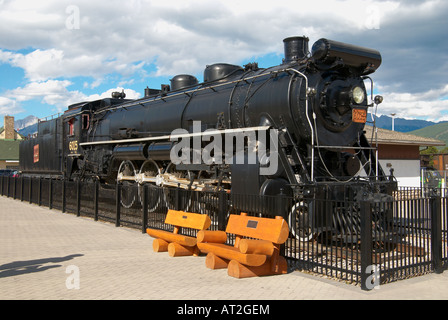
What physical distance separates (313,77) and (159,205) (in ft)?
16.3

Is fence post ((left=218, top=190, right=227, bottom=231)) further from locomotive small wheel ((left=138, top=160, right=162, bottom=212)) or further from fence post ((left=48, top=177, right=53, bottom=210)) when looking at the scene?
fence post ((left=48, top=177, right=53, bottom=210))

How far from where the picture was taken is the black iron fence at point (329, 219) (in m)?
6.07

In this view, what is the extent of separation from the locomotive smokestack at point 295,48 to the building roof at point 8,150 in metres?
63.1

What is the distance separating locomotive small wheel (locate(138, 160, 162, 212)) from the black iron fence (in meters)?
0.04

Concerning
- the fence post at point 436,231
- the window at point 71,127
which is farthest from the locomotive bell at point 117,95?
the fence post at point 436,231

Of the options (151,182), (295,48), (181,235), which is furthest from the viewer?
(151,182)

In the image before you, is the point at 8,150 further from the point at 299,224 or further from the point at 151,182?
the point at 299,224

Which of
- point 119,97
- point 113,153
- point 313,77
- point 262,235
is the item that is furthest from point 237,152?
point 119,97

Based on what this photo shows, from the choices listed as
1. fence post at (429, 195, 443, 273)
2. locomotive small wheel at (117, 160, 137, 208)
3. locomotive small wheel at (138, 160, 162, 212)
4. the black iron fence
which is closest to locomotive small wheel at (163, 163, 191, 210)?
the black iron fence

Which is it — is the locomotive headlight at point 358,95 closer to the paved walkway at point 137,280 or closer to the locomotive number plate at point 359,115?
the locomotive number plate at point 359,115

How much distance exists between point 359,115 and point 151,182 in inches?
252

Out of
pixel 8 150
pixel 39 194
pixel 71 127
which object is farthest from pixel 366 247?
pixel 8 150

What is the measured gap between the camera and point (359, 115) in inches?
368

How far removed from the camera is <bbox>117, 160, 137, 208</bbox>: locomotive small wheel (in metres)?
12.1
